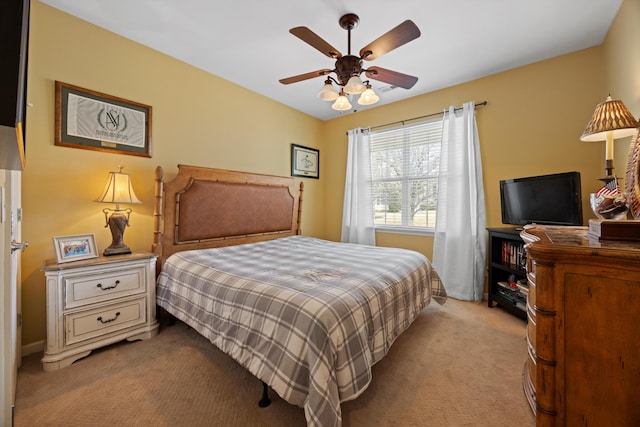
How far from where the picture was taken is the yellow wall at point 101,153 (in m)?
2.00

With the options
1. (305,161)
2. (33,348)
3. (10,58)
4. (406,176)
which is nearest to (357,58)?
(10,58)

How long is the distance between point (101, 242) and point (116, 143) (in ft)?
3.03

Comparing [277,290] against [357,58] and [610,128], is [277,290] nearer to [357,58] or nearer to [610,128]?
[357,58]

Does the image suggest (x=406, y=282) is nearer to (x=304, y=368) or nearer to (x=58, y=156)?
(x=304, y=368)

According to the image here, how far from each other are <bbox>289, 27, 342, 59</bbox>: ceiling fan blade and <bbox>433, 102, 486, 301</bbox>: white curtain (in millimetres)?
2137

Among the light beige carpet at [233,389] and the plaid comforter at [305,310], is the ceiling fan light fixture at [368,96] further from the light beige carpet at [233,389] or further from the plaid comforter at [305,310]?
the light beige carpet at [233,389]

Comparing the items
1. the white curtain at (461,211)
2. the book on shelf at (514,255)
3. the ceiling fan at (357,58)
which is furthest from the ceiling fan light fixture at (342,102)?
the book on shelf at (514,255)

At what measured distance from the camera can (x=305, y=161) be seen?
4348mm

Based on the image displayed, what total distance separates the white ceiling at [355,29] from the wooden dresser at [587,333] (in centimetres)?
214

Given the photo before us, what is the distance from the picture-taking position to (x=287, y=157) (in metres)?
4.06

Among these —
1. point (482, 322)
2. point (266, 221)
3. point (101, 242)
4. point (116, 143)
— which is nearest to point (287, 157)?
point (266, 221)

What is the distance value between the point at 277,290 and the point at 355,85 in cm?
152

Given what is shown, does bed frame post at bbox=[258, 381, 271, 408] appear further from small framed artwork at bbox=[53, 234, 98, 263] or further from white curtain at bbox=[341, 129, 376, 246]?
white curtain at bbox=[341, 129, 376, 246]

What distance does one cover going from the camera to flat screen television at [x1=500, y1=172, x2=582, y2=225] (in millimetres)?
2283
